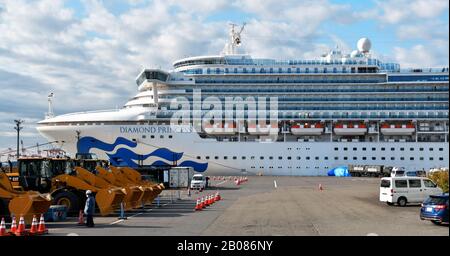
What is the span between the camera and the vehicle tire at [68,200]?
1973cm

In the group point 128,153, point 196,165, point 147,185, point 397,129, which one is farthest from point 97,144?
point 147,185

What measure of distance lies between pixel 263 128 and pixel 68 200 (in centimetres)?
4107

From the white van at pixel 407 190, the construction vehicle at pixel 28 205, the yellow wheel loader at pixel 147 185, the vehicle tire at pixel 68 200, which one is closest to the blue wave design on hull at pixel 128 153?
the yellow wheel loader at pixel 147 185

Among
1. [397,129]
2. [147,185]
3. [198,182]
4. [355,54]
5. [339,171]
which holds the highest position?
[355,54]

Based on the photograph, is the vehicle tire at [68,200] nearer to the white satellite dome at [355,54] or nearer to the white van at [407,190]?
the white van at [407,190]

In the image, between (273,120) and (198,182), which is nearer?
(198,182)

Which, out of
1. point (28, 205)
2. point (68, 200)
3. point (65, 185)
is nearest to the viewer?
point (28, 205)

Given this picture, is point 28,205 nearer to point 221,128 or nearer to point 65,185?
point 65,185

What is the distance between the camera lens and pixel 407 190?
24250 mm

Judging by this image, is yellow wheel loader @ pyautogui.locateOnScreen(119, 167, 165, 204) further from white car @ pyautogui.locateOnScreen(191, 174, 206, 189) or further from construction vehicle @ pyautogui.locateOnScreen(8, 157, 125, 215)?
white car @ pyautogui.locateOnScreen(191, 174, 206, 189)

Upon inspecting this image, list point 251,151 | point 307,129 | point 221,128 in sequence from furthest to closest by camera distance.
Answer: point 307,129 < point 221,128 < point 251,151

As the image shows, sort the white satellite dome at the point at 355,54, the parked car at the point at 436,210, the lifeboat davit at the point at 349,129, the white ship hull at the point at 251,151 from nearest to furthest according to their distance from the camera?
1. the parked car at the point at 436,210
2. the white ship hull at the point at 251,151
3. the lifeboat davit at the point at 349,129
4. the white satellite dome at the point at 355,54
